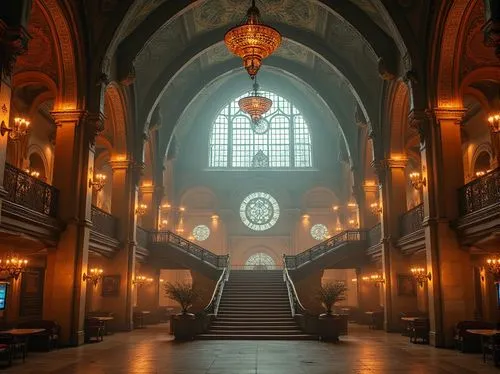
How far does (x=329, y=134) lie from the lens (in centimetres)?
3591

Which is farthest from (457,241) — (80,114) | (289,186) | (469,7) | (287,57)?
(289,186)

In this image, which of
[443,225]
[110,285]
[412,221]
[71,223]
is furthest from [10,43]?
[412,221]

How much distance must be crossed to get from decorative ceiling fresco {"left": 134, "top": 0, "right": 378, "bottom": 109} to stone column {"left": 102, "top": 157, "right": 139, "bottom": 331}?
3.56m

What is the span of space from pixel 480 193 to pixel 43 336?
1215 cm

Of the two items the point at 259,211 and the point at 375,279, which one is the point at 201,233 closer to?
the point at 259,211

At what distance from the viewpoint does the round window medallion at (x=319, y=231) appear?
34.5m

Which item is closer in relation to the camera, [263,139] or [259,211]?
[259,211]

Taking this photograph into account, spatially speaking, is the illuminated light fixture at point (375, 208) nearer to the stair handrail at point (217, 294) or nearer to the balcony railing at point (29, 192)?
the stair handrail at point (217, 294)

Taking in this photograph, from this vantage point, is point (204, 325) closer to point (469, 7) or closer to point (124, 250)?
point (124, 250)

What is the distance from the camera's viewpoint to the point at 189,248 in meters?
26.5

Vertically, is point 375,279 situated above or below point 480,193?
below

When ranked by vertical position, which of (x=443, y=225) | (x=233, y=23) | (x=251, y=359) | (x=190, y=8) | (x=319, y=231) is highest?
(x=233, y=23)

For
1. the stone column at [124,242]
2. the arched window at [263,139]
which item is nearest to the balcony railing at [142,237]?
the stone column at [124,242]

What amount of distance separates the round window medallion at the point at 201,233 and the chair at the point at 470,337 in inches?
892
